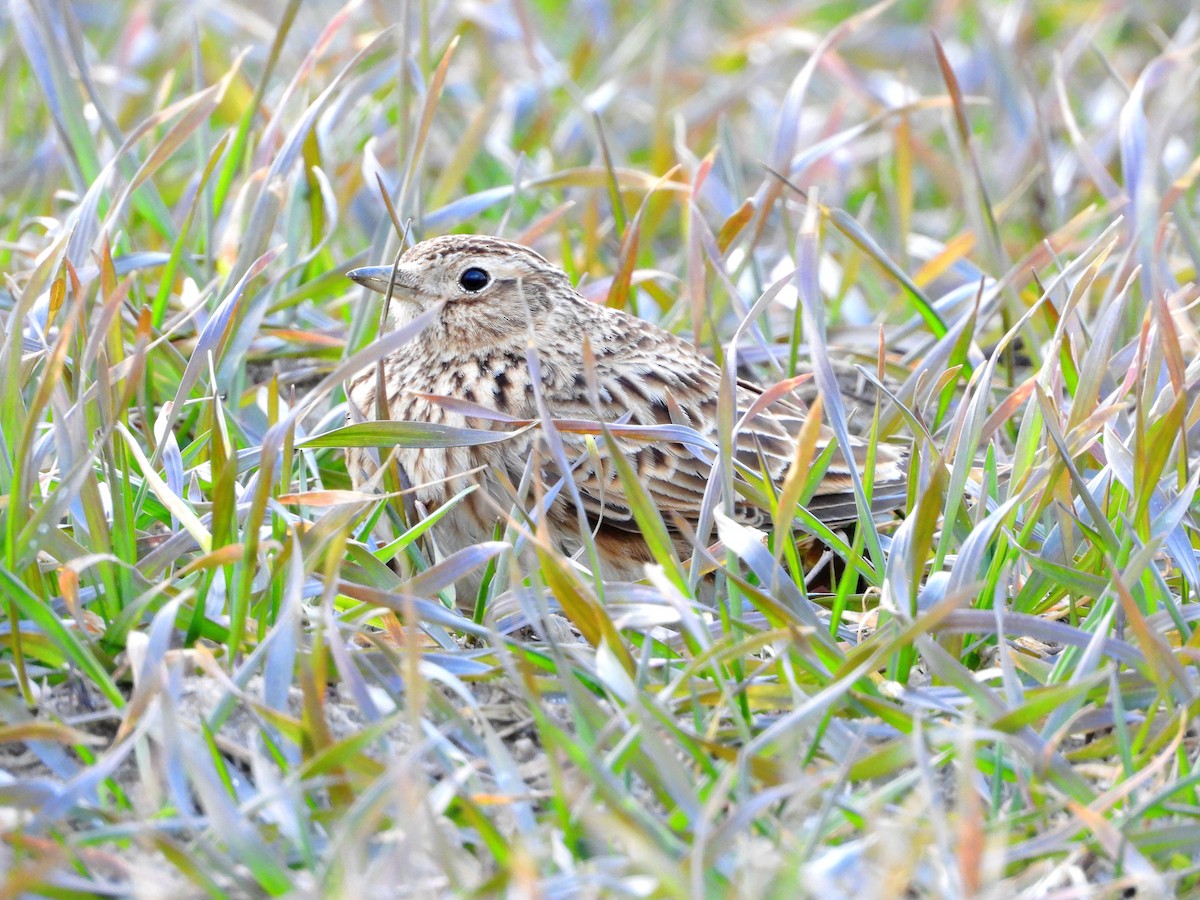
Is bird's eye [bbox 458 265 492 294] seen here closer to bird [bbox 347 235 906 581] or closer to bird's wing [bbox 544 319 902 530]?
bird [bbox 347 235 906 581]

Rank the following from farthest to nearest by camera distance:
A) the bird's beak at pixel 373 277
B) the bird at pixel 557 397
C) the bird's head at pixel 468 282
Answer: the bird's head at pixel 468 282 < the bird's beak at pixel 373 277 < the bird at pixel 557 397

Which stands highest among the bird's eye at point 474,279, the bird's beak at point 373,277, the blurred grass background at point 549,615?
the bird's beak at point 373,277

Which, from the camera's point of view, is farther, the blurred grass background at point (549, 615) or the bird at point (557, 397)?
the bird at point (557, 397)

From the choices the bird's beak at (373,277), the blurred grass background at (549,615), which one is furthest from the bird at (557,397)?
the blurred grass background at (549,615)

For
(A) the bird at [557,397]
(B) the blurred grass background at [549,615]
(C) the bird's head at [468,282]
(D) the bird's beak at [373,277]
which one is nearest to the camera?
(B) the blurred grass background at [549,615]

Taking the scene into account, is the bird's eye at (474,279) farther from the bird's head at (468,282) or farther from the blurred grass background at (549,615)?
the blurred grass background at (549,615)

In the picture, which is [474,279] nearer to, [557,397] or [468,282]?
[468,282]

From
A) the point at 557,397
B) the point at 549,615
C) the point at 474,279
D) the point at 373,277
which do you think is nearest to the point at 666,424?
the point at 557,397
